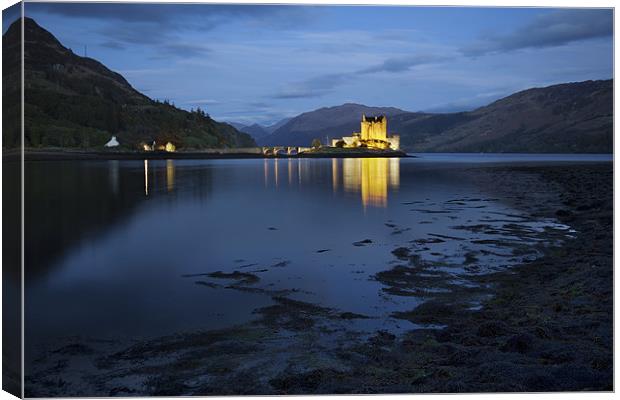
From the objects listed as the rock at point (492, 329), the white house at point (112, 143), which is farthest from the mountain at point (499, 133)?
the white house at point (112, 143)

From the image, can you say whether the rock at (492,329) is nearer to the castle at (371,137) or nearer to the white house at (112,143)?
the castle at (371,137)

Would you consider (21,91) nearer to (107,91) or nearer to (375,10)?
(375,10)

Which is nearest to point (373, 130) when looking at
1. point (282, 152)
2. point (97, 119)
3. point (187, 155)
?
point (282, 152)

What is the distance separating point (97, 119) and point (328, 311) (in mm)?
137155

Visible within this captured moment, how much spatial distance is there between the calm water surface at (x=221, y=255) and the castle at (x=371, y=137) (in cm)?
9426

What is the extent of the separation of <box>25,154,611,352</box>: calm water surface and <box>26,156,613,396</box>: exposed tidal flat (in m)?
0.05

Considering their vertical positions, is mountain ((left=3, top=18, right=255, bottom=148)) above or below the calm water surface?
above

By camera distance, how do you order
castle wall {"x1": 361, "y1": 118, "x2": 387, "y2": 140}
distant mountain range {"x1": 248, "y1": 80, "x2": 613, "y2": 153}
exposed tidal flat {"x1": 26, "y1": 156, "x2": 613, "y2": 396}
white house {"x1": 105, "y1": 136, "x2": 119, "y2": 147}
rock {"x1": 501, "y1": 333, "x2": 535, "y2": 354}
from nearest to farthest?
exposed tidal flat {"x1": 26, "y1": 156, "x2": 613, "y2": 396} < rock {"x1": 501, "y1": 333, "x2": 535, "y2": 354} < distant mountain range {"x1": 248, "y1": 80, "x2": 613, "y2": 153} < castle wall {"x1": 361, "y1": 118, "x2": 387, "y2": 140} < white house {"x1": 105, "y1": 136, "x2": 119, "y2": 147}

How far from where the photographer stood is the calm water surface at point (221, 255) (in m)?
7.44

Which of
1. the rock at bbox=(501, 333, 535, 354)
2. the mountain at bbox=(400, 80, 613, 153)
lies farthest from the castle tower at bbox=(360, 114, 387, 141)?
the rock at bbox=(501, 333, 535, 354)

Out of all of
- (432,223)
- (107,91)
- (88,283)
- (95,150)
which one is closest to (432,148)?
(95,150)

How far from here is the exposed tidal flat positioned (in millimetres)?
5344

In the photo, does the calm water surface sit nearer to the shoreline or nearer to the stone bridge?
the shoreline

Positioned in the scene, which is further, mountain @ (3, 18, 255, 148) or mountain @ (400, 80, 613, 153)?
mountain @ (3, 18, 255, 148)
